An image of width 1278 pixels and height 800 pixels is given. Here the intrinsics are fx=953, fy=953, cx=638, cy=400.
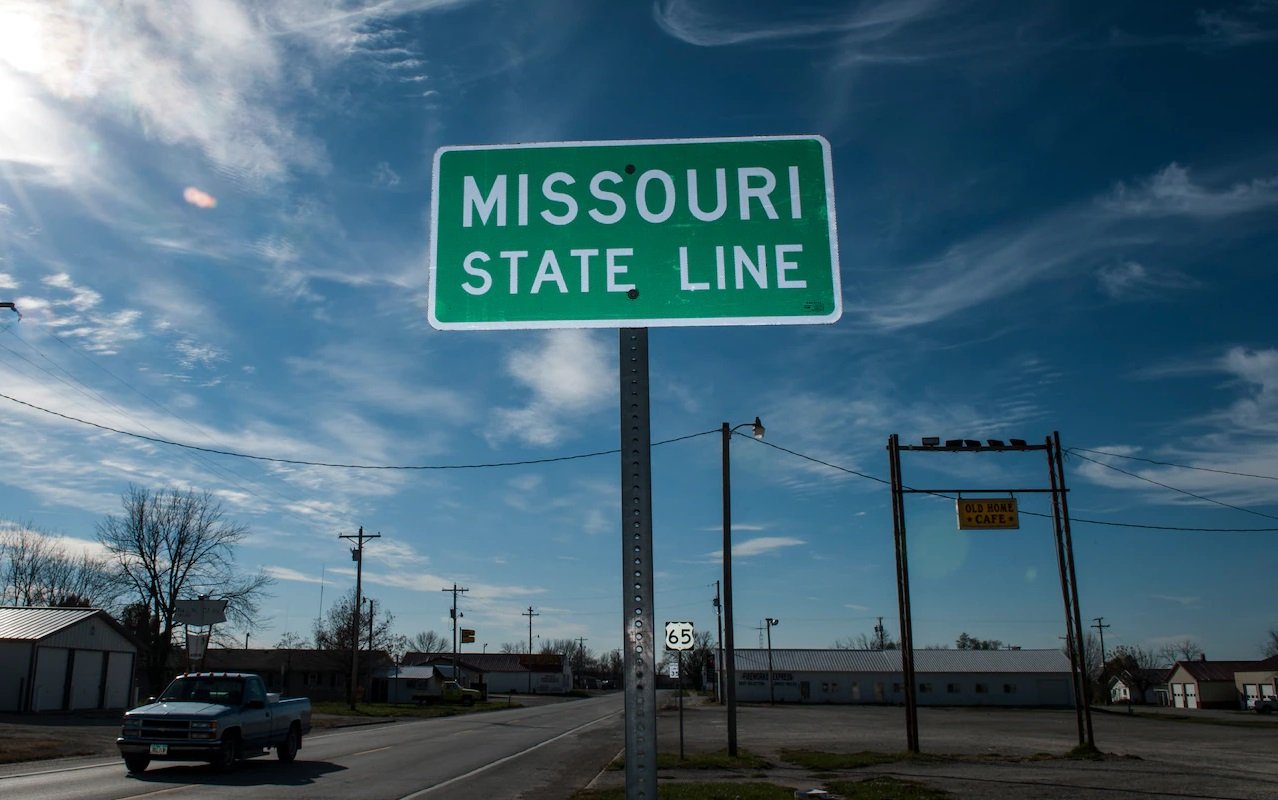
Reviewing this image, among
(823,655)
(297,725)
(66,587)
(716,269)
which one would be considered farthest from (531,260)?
(823,655)

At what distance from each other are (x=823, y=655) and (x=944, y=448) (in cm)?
7722

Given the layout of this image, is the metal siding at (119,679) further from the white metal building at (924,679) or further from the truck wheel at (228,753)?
the white metal building at (924,679)

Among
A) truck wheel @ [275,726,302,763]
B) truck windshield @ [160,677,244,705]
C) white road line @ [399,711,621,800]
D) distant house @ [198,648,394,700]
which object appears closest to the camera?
white road line @ [399,711,621,800]

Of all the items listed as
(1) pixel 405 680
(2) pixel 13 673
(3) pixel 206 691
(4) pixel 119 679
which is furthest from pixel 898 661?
(3) pixel 206 691

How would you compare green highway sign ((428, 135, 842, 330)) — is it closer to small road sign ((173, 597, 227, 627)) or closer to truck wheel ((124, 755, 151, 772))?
truck wheel ((124, 755, 151, 772))

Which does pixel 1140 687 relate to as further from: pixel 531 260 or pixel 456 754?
pixel 531 260

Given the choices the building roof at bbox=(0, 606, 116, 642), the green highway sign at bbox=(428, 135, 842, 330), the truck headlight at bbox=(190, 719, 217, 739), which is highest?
the green highway sign at bbox=(428, 135, 842, 330)

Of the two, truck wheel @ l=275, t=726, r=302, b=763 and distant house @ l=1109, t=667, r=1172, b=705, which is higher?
truck wheel @ l=275, t=726, r=302, b=763

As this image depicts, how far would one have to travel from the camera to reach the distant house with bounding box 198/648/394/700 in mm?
86250

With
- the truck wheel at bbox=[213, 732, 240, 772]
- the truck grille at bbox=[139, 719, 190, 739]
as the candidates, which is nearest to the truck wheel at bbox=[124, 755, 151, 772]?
the truck grille at bbox=[139, 719, 190, 739]

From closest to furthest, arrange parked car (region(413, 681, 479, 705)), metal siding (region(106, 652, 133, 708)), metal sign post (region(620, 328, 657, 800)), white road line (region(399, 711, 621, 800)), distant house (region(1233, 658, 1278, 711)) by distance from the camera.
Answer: metal sign post (region(620, 328, 657, 800)) → white road line (region(399, 711, 621, 800)) → metal siding (region(106, 652, 133, 708)) → parked car (region(413, 681, 479, 705)) → distant house (region(1233, 658, 1278, 711))

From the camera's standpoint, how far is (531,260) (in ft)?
12.2

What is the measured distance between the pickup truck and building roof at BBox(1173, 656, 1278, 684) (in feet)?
300

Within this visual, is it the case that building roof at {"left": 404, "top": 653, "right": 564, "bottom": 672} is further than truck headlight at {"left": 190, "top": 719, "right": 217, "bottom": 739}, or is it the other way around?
building roof at {"left": 404, "top": 653, "right": 564, "bottom": 672}
